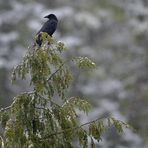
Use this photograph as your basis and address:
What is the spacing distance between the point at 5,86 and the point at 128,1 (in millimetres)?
5242

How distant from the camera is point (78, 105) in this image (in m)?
6.94

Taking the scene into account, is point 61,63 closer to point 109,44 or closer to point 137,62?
point 137,62

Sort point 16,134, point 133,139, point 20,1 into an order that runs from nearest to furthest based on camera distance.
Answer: point 16,134, point 133,139, point 20,1

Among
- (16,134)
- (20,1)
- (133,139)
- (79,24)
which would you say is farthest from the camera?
(79,24)

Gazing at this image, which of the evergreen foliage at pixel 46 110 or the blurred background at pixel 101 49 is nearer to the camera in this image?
the evergreen foliage at pixel 46 110

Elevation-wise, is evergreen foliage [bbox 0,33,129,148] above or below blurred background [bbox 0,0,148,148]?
below

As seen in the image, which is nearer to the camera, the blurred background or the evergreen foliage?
the evergreen foliage

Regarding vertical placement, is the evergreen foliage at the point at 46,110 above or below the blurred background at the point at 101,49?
below

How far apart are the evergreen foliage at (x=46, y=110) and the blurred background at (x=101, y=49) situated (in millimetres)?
14032

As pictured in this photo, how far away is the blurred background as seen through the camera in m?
22.5

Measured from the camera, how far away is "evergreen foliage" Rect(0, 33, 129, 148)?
6793mm

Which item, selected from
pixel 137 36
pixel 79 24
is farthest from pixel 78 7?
pixel 137 36

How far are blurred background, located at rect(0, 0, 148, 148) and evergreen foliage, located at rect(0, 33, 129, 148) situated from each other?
14032 millimetres

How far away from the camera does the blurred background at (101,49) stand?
22.5 metres
